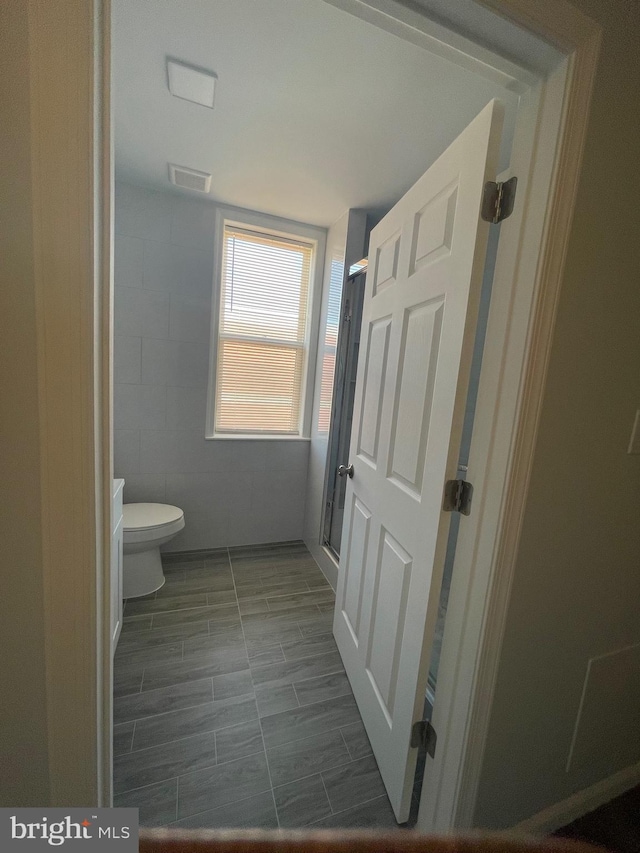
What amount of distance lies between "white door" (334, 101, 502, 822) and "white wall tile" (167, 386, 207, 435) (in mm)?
1302

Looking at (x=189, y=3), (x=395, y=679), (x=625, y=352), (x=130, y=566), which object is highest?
(x=189, y=3)

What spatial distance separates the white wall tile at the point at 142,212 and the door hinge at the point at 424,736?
2.63 meters

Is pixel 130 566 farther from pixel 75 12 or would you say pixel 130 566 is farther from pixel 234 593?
pixel 75 12

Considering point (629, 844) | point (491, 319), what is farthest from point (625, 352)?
point (629, 844)

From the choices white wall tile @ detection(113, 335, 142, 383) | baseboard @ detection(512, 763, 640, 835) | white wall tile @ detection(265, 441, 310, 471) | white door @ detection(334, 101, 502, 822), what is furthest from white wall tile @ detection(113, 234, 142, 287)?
baseboard @ detection(512, 763, 640, 835)

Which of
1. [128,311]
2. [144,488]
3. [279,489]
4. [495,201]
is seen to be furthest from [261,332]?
[495,201]

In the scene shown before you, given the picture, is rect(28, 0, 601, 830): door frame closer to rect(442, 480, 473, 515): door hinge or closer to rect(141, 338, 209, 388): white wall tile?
rect(442, 480, 473, 515): door hinge

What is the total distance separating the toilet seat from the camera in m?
1.76

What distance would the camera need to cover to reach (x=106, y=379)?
0.57 metres

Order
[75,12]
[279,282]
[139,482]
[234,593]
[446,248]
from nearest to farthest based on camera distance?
1. [75,12]
2. [446,248]
3. [234,593]
4. [139,482]
5. [279,282]

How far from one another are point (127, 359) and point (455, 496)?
6.74 ft

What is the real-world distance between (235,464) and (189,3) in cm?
210

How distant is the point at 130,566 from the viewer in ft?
6.10

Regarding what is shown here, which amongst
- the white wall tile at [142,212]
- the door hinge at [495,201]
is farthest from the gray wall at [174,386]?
the door hinge at [495,201]
